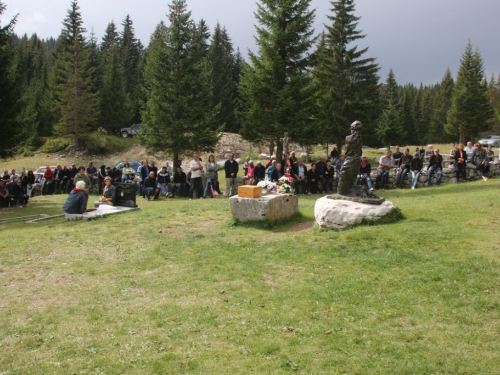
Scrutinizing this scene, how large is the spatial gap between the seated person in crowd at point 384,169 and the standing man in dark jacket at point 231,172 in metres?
6.20

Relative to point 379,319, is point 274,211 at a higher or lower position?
higher

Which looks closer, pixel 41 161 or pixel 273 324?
pixel 273 324

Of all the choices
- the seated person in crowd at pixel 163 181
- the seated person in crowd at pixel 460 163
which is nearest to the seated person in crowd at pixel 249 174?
the seated person in crowd at pixel 163 181

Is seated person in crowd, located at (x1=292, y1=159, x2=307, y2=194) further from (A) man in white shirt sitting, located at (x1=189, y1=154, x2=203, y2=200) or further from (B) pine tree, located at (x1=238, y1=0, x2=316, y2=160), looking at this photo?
(B) pine tree, located at (x1=238, y1=0, x2=316, y2=160)

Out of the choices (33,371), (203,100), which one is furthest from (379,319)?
(203,100)

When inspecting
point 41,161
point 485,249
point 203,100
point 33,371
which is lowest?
point 33,371

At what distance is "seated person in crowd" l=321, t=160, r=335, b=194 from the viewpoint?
55.9 ft

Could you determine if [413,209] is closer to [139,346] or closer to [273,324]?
[273,324]

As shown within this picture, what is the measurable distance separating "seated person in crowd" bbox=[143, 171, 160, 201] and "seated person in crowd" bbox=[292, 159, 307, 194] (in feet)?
19.0

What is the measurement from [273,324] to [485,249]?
4.26m

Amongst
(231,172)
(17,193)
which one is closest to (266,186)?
(231,172)

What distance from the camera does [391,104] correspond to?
45875 millimetres

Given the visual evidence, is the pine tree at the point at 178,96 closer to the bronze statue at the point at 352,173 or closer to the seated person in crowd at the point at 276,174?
the seated person in crowd at the point at 276,174

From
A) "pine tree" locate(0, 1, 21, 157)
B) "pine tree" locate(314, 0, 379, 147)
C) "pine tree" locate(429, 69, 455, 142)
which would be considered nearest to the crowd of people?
"pine tree" locate(0, 1, 21, 157)
